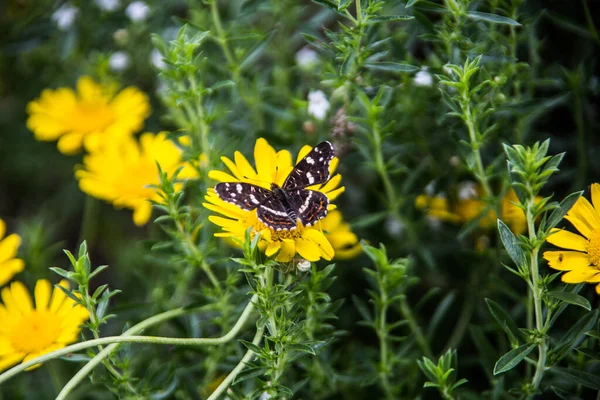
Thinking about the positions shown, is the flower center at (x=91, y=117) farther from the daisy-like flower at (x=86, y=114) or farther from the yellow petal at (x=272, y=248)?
the yellow petal at (x=272, y=248)

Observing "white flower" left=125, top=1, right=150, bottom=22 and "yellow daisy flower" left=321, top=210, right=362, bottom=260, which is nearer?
"yellow daisy flower" left=321, top=210, right=362, bottom=260

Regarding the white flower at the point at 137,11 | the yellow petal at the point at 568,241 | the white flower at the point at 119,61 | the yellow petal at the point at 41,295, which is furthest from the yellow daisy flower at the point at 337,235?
the white flower at the point at 119,61

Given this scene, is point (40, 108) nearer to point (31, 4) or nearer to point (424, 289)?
point (31, 4)

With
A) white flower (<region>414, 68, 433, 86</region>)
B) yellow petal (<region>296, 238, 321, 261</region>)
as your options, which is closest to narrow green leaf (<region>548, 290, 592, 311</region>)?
yellow petal (<region>296, 238, 321, 261</region>)

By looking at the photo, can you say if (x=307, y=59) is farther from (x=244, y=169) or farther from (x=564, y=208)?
(x=564, y=208)

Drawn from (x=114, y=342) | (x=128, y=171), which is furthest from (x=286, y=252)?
(x=128, y=171)

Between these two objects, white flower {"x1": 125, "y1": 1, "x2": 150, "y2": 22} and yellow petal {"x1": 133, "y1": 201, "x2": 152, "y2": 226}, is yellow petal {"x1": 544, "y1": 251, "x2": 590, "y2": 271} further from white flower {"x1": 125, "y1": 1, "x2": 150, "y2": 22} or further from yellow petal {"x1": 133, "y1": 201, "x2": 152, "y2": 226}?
white flower {"x1": 125, "y1": 1, "x2": 150, "y2": 22}
